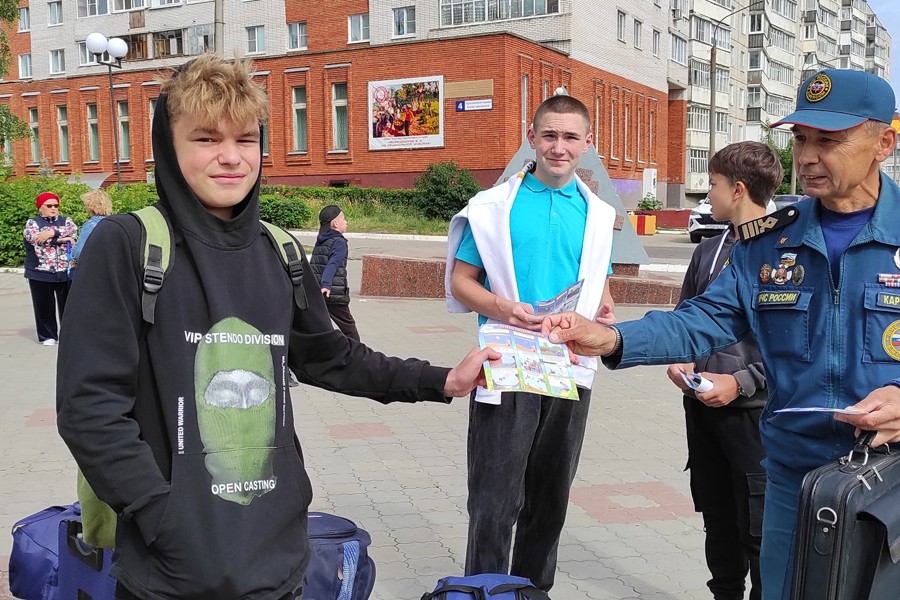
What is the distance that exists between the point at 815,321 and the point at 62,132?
51.9 meters

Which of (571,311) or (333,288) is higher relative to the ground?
(571,311)

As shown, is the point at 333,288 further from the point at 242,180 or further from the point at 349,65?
the point at 349,65

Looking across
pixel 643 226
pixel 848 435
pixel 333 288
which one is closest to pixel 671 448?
pixel 333 288

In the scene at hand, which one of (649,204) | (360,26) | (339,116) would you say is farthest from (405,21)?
(649,204)

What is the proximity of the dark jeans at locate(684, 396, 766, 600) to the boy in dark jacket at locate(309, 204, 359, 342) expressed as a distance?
529 cm

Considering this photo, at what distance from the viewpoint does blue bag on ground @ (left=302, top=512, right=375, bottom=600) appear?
2.62 meters

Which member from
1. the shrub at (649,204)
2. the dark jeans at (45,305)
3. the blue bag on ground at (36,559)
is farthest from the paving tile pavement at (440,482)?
the shrub at (649,204)

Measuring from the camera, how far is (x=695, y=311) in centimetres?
289

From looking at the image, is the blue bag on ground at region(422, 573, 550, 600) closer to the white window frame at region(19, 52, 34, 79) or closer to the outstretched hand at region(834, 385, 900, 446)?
the outstretched hand at region(834, 385, 900, 446)

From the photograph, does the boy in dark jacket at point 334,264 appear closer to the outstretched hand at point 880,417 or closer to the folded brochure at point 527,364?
the folded brochure at point 527,364

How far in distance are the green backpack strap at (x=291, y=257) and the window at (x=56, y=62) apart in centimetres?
5466

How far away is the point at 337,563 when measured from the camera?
268 centimetres

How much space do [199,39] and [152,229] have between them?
48952 mm

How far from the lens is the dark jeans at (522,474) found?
3449mm
